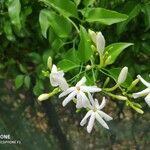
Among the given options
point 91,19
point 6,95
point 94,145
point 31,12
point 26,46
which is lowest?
point 94,145

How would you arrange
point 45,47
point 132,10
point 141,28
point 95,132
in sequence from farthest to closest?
1. point 95,132
2. point 45,47
3. point 141,28
4. point 132,10

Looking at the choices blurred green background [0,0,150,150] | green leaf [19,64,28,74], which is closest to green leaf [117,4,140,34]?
blurred green background [0,0,150,150]

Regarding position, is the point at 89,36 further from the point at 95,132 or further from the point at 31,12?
the point at 95,132

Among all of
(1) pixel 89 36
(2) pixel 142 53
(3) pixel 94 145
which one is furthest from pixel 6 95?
(1) pixel 89 36

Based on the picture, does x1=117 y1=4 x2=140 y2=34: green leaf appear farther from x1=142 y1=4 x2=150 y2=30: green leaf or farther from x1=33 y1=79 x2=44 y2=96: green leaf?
x1=33 y1=79 x2=44 y2=96: green leaf

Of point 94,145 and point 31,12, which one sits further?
point 94,145

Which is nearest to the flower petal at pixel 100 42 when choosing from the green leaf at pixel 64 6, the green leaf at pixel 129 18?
the green leaf at pixel 64 6

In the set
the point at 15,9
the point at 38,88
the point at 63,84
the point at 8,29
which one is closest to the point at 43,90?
the point at 38,88
